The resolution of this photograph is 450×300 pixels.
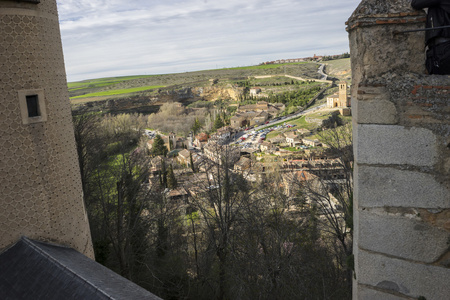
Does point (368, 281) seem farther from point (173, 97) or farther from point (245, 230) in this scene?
point (173, 97)

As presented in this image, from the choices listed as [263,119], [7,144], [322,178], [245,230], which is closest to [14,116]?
[7,144]

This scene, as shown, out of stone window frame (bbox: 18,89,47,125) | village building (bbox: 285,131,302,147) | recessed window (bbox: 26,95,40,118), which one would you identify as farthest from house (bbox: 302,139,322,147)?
recessed window (bbox: 26,95,40,118)

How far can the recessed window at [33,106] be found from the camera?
7.33 metres

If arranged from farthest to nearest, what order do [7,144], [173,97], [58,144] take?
[173,97] < [58,144] < [7,144]

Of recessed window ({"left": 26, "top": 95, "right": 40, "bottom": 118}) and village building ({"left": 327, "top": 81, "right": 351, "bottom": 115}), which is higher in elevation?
recessed window ({"left": 26, "top": 95, "right": 40, "bottom": 118})

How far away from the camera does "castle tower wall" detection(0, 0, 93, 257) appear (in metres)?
7.00

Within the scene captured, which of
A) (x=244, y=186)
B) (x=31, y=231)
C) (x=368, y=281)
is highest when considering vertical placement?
(x=368, y=281)

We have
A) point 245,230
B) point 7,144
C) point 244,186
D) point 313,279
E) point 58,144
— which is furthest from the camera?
point 244,186

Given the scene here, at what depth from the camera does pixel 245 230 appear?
15727 mm

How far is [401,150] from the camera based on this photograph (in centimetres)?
334

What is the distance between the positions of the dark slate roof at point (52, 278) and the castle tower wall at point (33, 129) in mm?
578

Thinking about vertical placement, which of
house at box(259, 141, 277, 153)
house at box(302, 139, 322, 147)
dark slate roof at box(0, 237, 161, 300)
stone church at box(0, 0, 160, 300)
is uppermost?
stone church at box(0, 0, 160, 300)

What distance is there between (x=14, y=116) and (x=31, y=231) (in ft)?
8.23

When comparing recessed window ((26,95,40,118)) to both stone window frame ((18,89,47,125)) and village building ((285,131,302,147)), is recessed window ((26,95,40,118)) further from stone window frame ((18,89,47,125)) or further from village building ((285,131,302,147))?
village building ((285,131,302,147))
